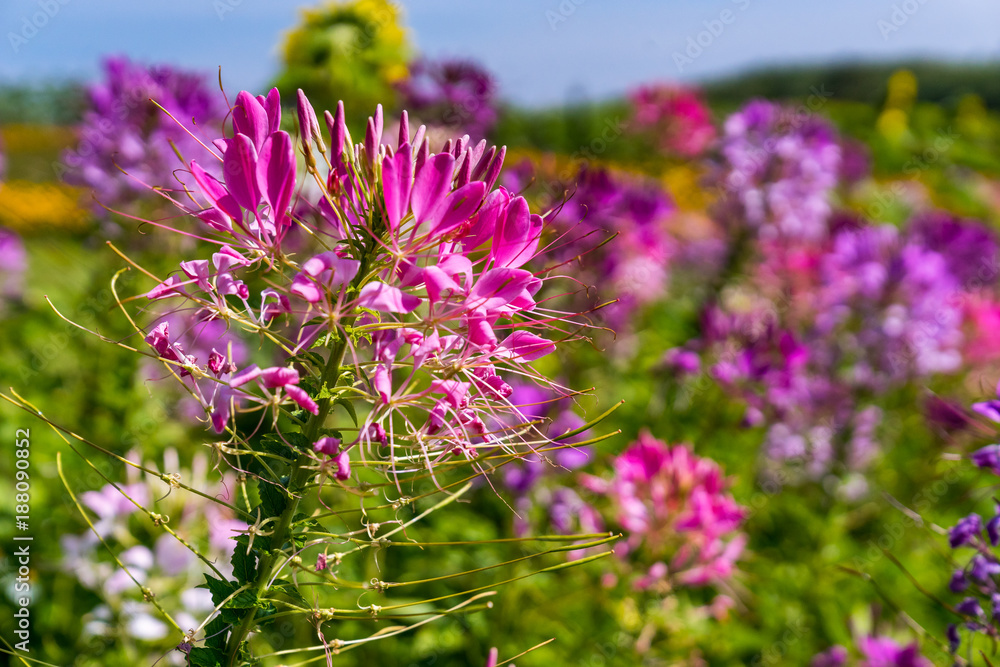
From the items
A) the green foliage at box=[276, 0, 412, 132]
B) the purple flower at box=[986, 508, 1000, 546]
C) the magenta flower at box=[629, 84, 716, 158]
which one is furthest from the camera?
the magenta flower at box=[629, 84, 716, 158]

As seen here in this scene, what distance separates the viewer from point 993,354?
421cm

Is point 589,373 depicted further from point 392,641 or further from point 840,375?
point 392,641

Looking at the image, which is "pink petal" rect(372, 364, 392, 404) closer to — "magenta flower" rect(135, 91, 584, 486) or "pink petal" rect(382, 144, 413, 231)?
"magenta flower" rect(135, 91, 584, 486)

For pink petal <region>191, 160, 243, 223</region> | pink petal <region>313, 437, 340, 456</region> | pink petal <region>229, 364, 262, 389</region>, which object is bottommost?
pink petal <region>313, 437, 340, 456</region>

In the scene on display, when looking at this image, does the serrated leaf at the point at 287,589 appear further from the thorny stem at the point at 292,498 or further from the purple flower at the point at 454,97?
the purple flower at the point at 454,97

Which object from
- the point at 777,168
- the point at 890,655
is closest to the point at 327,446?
the point at 890,655

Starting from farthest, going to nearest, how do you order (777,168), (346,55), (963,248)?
(963,248)
(777,168)
(346,55)

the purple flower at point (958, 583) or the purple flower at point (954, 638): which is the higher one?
the purple flower at point (958, 583)

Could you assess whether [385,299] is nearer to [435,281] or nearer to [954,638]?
[435,281]

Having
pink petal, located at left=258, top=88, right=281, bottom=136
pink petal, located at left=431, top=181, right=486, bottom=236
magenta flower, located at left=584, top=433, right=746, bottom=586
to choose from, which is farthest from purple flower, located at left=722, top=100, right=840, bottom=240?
pink petal, located at left=258, top=88, right=281, bottom=136

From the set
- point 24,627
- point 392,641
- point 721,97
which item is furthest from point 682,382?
point 721,97

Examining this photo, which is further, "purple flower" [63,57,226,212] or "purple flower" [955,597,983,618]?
"purple flower" [63,57,226,212]

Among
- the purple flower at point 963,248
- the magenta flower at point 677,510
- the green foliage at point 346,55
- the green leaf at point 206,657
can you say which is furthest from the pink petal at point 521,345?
the purple flower at point 963,248

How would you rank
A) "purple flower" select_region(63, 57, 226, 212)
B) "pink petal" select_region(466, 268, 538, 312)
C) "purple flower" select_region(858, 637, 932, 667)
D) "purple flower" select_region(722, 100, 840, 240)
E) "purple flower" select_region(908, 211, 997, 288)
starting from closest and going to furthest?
"pink petal" select_region(466, 268, 538, 312), "purple flower" select_region(858, 637, 932, 667), "purple flower" select_region(63, 57, 226, 212), "purple flower" select_region(722, 100, 840, 240), "purple flower" select_region(908, 211, 997, 288)
